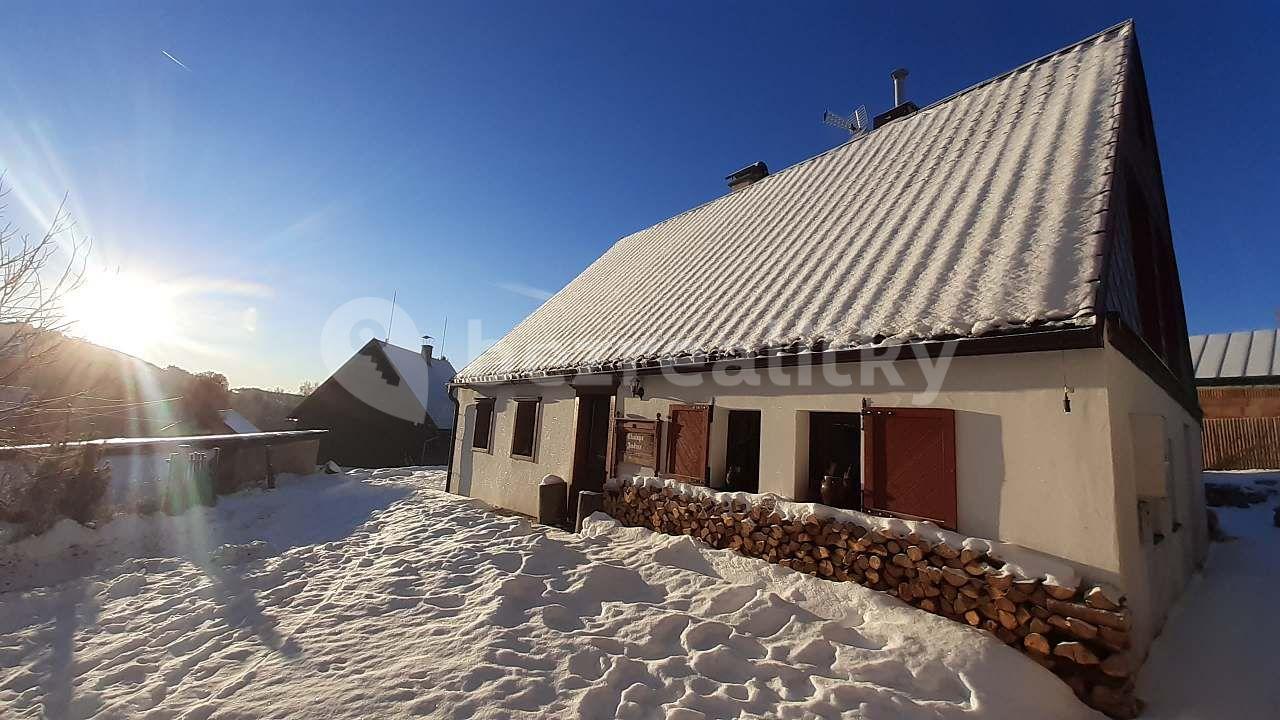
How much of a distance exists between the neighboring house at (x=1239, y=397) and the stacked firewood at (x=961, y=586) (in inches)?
664

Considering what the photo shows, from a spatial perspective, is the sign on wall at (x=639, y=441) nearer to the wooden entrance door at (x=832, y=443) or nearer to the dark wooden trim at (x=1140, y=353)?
the wooden entrance door at (x=832, y=443)

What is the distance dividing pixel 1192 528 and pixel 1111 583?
5.20m

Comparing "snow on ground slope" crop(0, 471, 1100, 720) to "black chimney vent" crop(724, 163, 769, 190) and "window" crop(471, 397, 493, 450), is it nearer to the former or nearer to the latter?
"window" crop(471, 397, 493, 450)

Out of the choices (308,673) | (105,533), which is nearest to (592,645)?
(308,673)

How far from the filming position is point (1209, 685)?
11.4 feet

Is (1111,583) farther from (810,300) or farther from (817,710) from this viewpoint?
(810,300)

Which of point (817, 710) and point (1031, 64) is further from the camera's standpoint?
point (1031, 64)

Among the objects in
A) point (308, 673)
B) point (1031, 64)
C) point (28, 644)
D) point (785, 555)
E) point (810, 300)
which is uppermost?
point (1031, 64)

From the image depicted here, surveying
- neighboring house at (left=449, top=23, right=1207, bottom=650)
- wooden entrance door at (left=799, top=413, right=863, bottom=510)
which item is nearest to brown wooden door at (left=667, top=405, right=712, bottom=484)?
neighboring house at (left=449, top=23, right=1207, bottom=650)

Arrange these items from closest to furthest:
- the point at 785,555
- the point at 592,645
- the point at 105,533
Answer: the point at 592,645, the point at 785,555, the point at 105,533

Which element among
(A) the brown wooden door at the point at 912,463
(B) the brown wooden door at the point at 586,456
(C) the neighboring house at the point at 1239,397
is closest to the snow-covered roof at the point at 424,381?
(B) the brown wooden door at the point at 586,456

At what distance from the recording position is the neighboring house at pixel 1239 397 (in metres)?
13.8

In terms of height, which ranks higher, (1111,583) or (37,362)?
(37,362)

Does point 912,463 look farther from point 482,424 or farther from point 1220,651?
point 482,424
